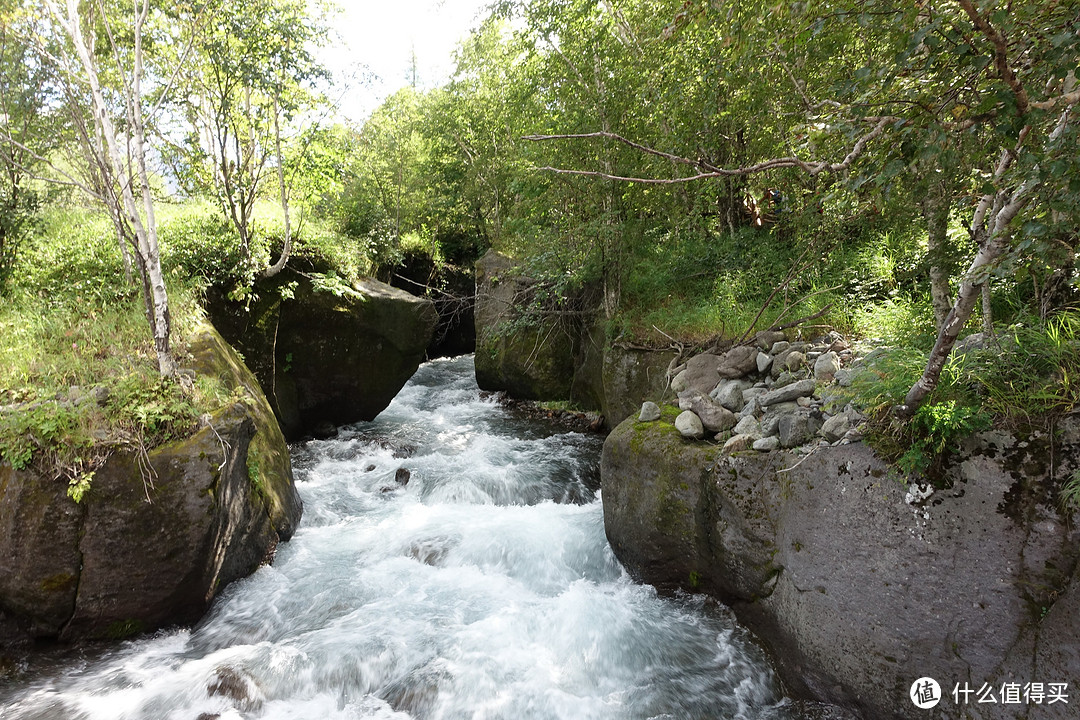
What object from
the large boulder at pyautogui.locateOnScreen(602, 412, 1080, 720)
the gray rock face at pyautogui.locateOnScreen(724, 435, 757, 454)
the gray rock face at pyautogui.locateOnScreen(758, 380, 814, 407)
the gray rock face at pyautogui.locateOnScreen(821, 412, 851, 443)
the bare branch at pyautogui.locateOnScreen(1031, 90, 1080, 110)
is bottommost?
Result: the large boulder at pyautogui.locateOnScreen(602, 412, 1080, 720)

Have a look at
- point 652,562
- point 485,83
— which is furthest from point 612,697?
point 485,83

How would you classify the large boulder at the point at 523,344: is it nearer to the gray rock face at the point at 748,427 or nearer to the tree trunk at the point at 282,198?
the tree trunk at the point at 282,198

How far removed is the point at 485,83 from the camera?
1636 cm

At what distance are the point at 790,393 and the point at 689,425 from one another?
36.2 inches

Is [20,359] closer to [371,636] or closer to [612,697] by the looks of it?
[371,636]

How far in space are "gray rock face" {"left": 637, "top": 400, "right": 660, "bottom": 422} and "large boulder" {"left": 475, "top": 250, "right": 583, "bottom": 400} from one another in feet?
16.6

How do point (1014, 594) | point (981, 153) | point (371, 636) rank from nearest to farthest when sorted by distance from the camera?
point (981, 153)
point (1014, 594)
point (371, 636)

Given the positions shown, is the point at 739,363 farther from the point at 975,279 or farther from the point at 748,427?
the point at 975,279

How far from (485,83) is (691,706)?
1691 cm

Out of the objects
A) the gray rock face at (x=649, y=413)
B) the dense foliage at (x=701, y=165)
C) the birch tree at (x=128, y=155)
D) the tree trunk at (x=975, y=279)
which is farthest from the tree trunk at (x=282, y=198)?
the tree trunk at (x=975, y=279)

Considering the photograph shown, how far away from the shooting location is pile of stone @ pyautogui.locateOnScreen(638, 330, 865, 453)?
4207 millimetres

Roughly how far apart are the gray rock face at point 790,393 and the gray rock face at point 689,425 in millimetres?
613

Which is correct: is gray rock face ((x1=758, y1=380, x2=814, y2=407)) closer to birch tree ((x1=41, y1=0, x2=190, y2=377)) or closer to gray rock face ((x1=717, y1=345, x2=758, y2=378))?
gray rock face ((x1=717, y1=345, x2=758, y2=378))

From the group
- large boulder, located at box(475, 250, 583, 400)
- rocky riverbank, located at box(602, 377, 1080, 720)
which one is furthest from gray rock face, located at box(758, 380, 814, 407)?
large boulder, located at box(475, 250, 583, 400)
